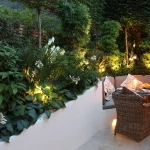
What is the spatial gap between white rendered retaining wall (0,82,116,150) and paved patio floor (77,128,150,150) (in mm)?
107

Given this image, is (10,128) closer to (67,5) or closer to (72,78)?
(72,78)

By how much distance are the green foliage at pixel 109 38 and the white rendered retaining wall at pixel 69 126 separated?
2.57m

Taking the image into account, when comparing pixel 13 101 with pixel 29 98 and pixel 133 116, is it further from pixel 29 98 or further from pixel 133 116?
pixel 133 116

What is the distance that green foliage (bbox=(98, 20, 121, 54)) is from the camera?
701 centimetres

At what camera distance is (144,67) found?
24.5 ft

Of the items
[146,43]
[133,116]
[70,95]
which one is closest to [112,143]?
[133,116]

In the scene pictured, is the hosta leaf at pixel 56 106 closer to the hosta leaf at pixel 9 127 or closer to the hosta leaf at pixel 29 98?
the hosta leaf at pixel 29 98

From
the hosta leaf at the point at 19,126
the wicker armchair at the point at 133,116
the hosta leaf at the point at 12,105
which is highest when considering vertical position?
the hosta leaf at the point at 12,105

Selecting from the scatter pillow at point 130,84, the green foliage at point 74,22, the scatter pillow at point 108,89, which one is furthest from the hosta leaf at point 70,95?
the scatter pillow at point 130,84

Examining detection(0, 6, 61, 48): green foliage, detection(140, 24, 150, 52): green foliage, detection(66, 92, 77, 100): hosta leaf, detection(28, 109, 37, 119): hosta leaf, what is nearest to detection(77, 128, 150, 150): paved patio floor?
detection(66, 92, 77, 100): hosta leaf

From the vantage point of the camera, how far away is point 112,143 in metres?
4.01

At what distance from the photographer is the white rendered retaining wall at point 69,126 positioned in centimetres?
275

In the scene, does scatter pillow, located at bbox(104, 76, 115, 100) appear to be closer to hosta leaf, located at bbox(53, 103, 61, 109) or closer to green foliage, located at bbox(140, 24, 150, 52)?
hosta leaf, located at bbox(53, 103, 61, 109)

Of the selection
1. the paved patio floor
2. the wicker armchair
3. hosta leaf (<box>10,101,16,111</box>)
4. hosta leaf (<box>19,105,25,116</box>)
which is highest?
hosta leaf (<box>10,101,16,111</box>)
